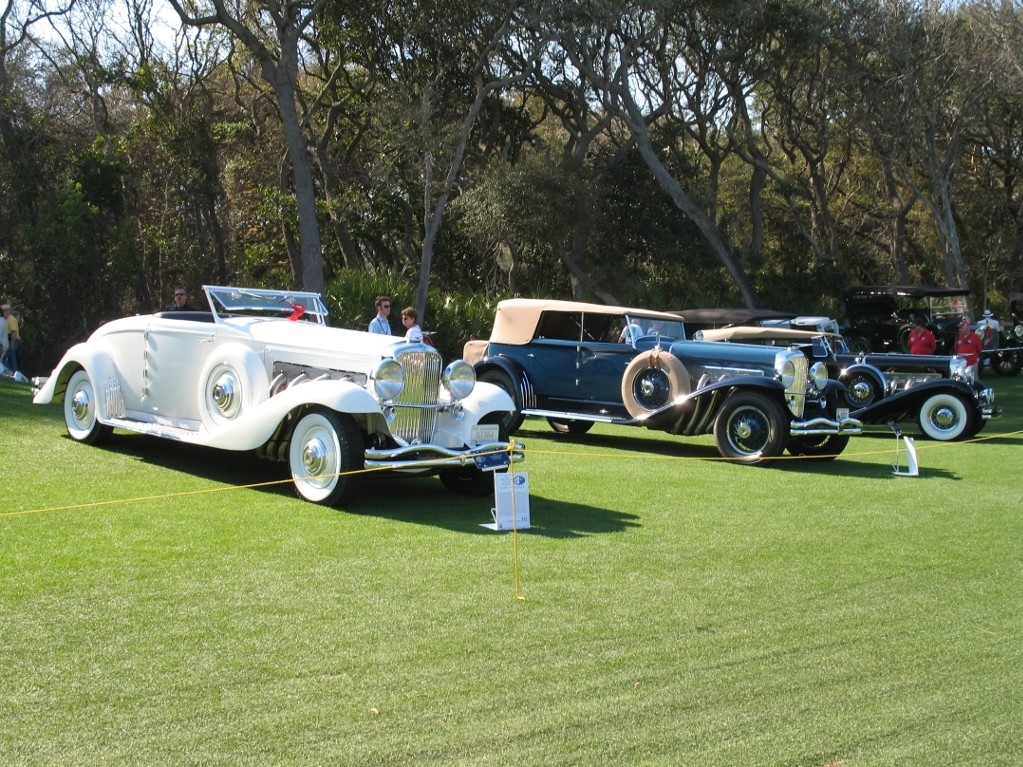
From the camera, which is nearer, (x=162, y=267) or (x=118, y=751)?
(x=118, y=751)

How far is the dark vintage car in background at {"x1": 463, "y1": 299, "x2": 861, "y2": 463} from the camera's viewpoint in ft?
40.1

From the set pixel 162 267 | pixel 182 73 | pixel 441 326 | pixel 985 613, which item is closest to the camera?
pixel 985 613

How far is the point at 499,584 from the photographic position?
6250 mm

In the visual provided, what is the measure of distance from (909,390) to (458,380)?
27.6ft

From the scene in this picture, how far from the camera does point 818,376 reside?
12.9 meters

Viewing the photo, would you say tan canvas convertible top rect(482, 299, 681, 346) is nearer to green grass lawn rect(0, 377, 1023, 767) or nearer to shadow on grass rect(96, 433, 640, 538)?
shadow on grass rect(96, 433, 640, 538)

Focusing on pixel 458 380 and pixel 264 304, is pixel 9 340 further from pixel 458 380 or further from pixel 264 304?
pixel 458 380

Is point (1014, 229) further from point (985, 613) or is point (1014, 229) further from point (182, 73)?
point (985, 613)

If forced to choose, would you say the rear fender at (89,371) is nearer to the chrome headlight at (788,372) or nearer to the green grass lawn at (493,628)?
the green grass lawn at (493,628)

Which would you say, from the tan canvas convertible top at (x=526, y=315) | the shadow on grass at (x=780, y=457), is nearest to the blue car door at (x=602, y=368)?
the tan canvas convertible top at (x=526, y=315)

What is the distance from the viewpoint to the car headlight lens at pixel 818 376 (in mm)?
12859

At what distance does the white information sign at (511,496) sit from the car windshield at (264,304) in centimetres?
370

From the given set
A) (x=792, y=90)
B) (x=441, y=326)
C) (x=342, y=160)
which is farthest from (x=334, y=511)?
(x=792, y=90)

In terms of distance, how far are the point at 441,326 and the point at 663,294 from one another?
29.6ft
